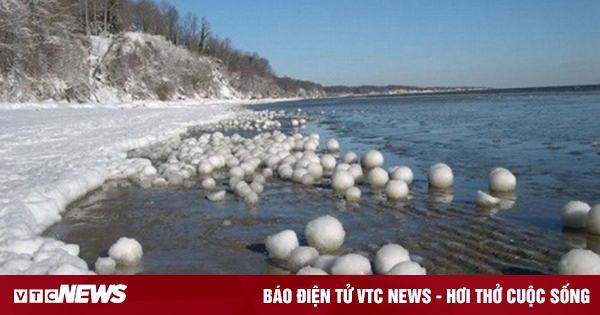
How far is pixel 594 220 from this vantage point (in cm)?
641

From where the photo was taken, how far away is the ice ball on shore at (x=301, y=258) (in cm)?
545

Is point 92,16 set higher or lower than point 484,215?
higher

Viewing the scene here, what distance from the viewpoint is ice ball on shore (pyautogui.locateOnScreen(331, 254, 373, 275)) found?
486 centimetres

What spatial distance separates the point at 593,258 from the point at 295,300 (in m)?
2.72

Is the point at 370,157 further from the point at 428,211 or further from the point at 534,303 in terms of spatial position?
the point at 534,303

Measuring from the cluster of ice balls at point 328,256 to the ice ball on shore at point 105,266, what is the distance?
169 centimetres

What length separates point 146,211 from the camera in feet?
28.4

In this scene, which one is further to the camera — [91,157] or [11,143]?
[11,143]

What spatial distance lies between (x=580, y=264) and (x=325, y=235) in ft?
8.58

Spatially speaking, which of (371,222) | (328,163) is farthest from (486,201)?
Answer: (328,163)

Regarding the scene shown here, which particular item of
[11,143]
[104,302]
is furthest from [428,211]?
[11,143]

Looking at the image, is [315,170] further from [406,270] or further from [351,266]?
[406,270]

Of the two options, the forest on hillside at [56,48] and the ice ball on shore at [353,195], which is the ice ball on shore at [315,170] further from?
the forest on hillside at [56,48]

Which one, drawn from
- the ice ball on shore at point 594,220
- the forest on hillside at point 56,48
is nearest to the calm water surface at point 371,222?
the ice ball on shore at point 594,220
